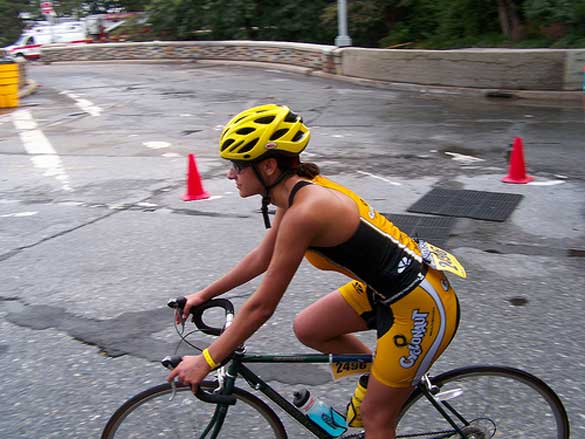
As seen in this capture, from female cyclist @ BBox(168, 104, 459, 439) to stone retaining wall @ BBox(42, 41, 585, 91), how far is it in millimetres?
13722

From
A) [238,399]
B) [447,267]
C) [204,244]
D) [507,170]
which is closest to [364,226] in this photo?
[447,267]

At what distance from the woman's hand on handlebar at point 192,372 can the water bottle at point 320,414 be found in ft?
1.87

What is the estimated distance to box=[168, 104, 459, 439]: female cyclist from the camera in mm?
2549

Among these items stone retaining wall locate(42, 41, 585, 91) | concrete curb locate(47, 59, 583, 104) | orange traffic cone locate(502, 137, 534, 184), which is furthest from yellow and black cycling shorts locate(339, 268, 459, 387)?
stone retaining wall locate(42, 41, 585, 91)

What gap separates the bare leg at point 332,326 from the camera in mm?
2988

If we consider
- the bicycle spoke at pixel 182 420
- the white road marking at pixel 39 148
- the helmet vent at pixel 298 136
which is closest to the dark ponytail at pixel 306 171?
the helmet vent at pixel 298 136

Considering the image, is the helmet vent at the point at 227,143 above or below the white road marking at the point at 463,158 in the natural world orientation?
above

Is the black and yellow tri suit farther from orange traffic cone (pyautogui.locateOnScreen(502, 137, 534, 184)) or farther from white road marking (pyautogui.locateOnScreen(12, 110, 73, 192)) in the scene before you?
white road marking (pyautogui.locateOnScreen(12, 110, 73, 192))

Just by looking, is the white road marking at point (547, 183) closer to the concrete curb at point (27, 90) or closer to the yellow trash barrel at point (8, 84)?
the yellow trash barrel at point (8, 84)

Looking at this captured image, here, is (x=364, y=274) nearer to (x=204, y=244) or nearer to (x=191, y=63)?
(x=204, y=244)

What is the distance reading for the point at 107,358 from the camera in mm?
4512

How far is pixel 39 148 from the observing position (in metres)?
12.2

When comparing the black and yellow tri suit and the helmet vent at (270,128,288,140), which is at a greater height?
the helmet vent at (270,128,288,140)

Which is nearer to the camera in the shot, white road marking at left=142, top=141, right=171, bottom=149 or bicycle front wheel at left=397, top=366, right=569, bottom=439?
bicycle front wheel at left=397, top=366, right=569, bottom=439
